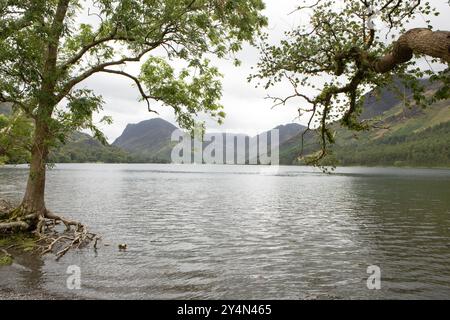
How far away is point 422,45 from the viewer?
10.4 m

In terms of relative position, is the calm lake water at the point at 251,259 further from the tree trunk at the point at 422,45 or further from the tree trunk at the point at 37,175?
the tree trunk at the point at 422,45

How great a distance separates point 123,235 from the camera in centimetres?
3428

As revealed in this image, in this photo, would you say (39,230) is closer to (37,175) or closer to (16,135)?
(37,175)

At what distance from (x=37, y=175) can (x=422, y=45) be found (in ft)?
78.9

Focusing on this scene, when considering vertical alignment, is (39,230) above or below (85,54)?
below

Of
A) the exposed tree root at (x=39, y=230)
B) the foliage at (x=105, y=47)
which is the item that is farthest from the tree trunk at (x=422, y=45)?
the exposed tree root at (x=39, y=230)

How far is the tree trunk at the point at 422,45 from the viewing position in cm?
988

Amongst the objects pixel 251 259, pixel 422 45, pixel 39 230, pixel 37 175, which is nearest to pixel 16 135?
pixel 37 175

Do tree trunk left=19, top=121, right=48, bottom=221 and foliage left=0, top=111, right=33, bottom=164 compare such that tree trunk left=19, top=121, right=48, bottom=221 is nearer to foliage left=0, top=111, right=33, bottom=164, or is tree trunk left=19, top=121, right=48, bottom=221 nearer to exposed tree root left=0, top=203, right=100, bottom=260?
exposed tree root left=0, top=203, right=100, bottom=260

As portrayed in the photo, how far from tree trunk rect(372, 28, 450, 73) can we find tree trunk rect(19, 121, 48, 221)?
21.6 meters

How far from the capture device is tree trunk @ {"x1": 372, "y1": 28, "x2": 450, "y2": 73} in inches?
389

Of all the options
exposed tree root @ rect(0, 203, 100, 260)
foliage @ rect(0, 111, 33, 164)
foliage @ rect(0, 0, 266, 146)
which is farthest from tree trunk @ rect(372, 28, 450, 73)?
foliage @ rect(0, 111, 33, 164)
